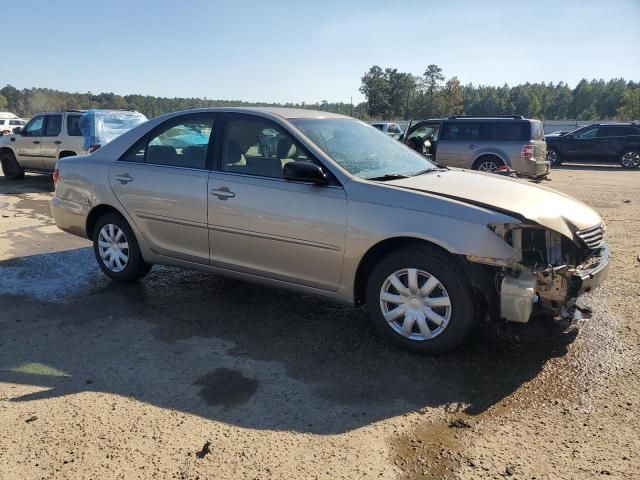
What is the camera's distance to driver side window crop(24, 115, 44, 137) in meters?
12.8

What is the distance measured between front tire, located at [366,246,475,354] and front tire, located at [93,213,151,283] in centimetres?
257

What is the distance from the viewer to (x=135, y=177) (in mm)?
4980

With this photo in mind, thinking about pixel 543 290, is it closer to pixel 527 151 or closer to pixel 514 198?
pixel 514 198

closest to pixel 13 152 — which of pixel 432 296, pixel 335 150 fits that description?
pixel 335 150

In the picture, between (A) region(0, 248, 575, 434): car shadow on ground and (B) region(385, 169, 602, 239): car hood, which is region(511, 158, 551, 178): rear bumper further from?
(A) region(0, 248, 575, 434): car shadow on ground

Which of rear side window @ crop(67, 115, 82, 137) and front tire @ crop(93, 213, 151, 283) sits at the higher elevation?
rear side window @ crop(67, 115, 82, 137)

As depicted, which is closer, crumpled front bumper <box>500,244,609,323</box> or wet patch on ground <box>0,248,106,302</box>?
crumpled front bumper <box>500,244,609,323</box>

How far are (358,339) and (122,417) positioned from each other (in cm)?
179

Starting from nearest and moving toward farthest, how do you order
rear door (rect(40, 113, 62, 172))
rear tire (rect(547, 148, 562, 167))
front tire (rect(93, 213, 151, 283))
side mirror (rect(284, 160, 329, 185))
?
side mirror (rect(284, 160, 329, 185)) → front tire (rect(93, 213, 151, 283)) → rear door (rect(40, 113, 62, 172)) → rear tire (rect(547, 148, 562, 167))

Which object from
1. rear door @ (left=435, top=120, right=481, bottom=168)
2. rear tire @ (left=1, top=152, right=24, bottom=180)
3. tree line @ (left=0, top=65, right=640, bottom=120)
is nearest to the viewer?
rear door @ (left=435, top=120, right=481, bottom=168)

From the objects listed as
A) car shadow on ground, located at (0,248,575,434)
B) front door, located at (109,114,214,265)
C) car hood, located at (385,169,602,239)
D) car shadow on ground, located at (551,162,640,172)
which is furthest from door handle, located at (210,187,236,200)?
car shadow on ground, located at (551,162,640,172)

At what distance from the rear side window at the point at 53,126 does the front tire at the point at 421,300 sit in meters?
11.3

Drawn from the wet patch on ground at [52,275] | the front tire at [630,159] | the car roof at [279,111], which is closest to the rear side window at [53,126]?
the wet patch on ground at [52,275]

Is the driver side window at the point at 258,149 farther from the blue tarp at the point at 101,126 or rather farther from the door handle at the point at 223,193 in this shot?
the blue tarp at the point at 101,126
